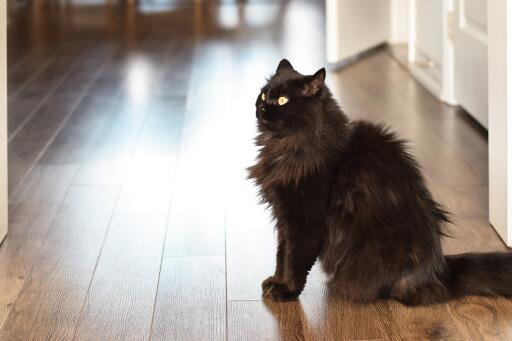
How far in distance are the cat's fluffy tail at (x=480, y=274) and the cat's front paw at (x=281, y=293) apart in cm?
36

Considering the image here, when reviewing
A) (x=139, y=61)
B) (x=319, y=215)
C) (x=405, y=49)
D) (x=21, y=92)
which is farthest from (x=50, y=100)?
(x=319, y=215)

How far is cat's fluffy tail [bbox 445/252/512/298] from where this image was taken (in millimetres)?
1961

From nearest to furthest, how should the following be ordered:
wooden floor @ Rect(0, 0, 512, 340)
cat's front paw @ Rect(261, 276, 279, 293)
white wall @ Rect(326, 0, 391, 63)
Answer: wooden floor @ Rect(0, 0, 512, 340) < cat's front paw @ Rect(261, 276, 279, 293) < white wall @ Rect(326, 0, 391, 63)

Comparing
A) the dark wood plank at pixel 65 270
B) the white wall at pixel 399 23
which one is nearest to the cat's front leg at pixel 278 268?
the dark wood plank at pixel 65 270

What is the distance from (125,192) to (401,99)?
5.69ft

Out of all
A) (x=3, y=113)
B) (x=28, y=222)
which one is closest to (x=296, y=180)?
(x=3, y=113)

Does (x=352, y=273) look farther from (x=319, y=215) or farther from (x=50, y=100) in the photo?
(x=50, y=100)

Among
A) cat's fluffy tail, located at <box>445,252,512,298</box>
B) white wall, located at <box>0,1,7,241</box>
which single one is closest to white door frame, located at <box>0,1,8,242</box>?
white wall, located at <box>0,1,7,241</box>

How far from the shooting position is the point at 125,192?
2.96 m

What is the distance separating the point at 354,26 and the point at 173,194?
8.12 feet

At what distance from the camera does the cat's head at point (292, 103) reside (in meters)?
1.91

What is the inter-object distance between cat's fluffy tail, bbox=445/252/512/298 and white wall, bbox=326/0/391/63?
296 cm

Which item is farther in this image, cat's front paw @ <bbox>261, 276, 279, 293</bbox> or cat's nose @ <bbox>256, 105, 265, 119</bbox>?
cat's front paw @ <bbox>261, 276, 279, 293</bbox>

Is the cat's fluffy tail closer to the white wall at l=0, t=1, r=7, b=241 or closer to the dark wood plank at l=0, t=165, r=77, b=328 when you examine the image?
the dark wood plank at l=0, t=165, r=77, b=328
